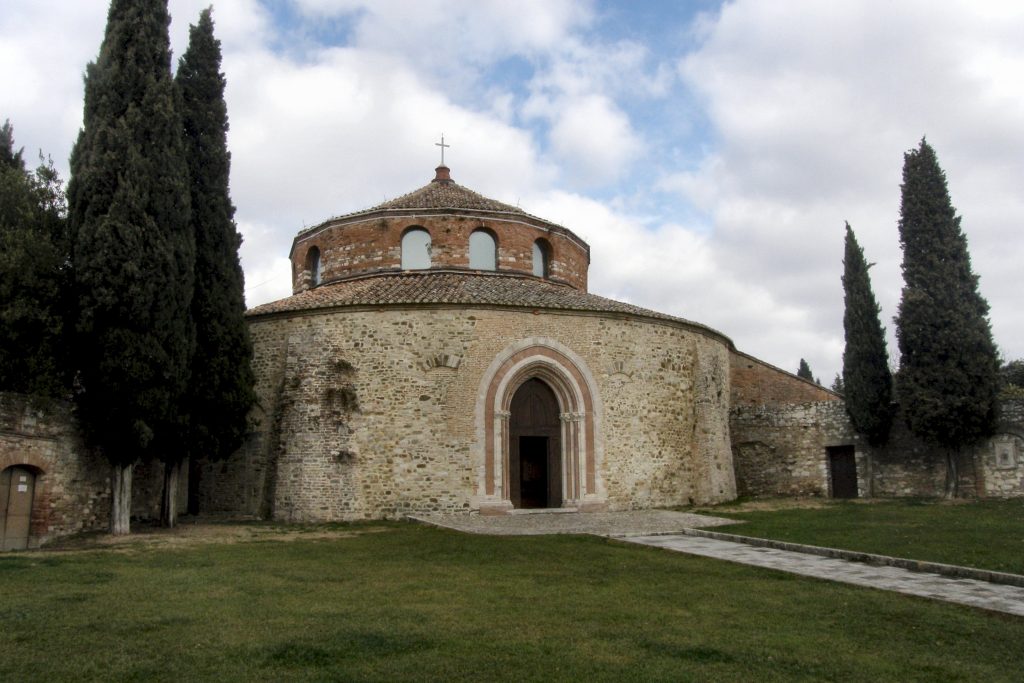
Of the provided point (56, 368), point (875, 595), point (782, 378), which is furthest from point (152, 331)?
point (782, 378)

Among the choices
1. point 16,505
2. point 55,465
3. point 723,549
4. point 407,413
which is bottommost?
point 723,549

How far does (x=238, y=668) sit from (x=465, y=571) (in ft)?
16.3

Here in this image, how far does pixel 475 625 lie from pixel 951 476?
62.0 ft

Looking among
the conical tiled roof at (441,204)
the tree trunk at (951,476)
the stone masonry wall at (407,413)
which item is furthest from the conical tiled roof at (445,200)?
the tree trunk at (951,476)

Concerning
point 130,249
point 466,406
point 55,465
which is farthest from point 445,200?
point 55,465

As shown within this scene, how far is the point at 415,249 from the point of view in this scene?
23859 millimetres

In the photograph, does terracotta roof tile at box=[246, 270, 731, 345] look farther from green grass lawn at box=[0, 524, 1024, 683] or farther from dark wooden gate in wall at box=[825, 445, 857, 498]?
green grass lawn at box=[0, 524, 1024, 683]

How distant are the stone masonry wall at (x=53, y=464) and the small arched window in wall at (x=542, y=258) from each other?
1368 centimetres

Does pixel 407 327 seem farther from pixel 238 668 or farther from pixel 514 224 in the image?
pixel 238 668

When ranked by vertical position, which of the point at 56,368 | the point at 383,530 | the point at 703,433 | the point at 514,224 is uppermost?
the point at 514,224

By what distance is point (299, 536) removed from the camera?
15.8 metres

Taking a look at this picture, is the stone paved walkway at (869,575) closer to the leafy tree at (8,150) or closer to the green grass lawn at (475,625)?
the green grass lawn at (475,625)

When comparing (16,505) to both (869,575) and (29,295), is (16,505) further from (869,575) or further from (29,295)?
(869,575)

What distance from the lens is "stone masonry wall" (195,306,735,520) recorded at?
61.5 ft
